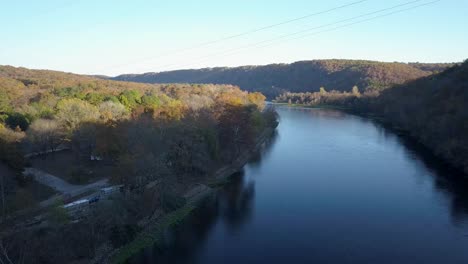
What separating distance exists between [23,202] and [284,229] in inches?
312

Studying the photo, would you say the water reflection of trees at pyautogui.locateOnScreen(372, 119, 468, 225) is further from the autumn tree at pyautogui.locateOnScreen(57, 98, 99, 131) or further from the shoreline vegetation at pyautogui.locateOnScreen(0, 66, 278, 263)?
the autumn tree at pyautogui.locateOnScreen(57, 98, 99, 131)

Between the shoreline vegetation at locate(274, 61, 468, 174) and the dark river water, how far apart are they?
1.19m

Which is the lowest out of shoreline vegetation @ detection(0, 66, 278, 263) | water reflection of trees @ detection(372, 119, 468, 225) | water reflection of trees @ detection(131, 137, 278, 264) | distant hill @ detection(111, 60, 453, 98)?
water reflection of trees @ detection(131, 137, 278, 264)

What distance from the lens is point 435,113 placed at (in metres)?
25.0

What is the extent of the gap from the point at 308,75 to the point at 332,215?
236 ft

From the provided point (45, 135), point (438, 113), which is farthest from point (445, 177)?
point (45, 135)

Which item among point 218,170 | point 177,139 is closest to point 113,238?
point 177,139

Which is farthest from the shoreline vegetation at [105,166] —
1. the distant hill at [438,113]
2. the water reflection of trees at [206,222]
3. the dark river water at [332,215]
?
the distant hill at [438,113]

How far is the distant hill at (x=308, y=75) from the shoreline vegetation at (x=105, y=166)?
43985mm

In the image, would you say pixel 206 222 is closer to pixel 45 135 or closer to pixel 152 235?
pixel 152 235

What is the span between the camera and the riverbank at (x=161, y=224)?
10156 millimetres

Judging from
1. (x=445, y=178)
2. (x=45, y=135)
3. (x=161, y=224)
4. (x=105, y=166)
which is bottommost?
(x=161, y=224)

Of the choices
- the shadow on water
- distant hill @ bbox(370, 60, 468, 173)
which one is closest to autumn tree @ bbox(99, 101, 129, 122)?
the shadow on water

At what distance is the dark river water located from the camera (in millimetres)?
10352
